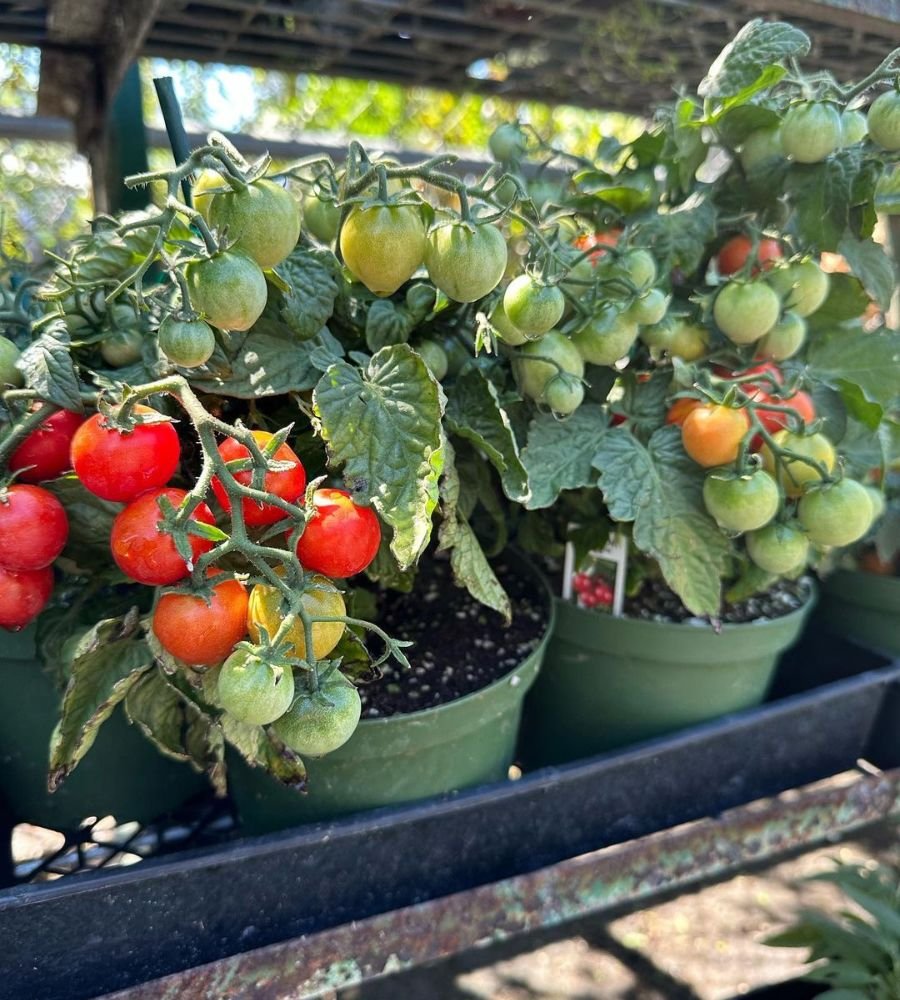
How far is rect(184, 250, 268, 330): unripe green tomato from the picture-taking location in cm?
43

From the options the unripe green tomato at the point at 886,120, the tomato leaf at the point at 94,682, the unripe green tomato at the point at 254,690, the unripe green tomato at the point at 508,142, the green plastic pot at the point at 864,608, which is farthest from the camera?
the green plastic pot at the point at 864,608

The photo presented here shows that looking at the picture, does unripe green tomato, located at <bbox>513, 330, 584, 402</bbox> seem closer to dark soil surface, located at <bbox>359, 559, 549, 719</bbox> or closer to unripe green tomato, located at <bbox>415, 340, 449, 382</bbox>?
unripe green tomato, located at <bbox>415, 340, 449, 382</bbox>

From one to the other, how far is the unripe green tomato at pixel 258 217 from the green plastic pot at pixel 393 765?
338mm

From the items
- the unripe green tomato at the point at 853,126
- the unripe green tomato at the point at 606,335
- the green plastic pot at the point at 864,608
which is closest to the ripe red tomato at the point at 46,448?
the unripe green tomato at the point at 606,335

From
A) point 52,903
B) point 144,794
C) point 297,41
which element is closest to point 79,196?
point 297,41

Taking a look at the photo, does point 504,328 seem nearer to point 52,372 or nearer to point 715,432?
point 715,432

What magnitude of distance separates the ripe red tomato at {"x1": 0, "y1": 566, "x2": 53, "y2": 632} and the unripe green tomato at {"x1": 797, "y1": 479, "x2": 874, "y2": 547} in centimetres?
58

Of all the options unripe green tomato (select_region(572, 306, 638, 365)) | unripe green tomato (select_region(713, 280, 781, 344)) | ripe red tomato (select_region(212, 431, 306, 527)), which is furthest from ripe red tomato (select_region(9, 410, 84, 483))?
unripe green tomato (select_region(713, 280, 781, 344))

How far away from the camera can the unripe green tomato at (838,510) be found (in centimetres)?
63

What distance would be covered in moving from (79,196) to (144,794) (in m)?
2.00

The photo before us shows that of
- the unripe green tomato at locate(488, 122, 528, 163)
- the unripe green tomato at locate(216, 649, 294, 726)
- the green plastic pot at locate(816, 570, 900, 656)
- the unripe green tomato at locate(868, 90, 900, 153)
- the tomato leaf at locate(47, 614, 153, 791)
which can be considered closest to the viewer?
the unripe green tomato at locate(216, 649, 294, 726)

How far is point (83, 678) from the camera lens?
522 mm

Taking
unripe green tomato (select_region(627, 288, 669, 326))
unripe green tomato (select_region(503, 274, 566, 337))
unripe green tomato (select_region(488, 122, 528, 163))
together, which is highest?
unripe green tomato (select_region(488, 122, 528, 163))

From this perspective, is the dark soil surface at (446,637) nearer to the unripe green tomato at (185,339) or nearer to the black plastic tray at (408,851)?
the black plastic tray at (408,851)
